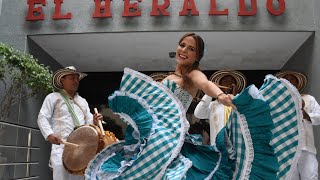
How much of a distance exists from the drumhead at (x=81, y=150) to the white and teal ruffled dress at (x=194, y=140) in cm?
183

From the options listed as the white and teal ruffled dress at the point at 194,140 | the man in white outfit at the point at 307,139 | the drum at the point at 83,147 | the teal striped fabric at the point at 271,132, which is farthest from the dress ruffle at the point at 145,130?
the man in white outfit at the point at 307,139

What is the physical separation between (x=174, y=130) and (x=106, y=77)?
567 cm

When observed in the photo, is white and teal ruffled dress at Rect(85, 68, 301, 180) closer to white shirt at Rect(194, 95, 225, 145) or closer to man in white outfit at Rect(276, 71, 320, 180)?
white shirt at Rect(194, 95, 225, 145)

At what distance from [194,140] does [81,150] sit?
2182mm

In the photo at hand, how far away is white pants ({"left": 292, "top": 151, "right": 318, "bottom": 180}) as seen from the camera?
158 inches

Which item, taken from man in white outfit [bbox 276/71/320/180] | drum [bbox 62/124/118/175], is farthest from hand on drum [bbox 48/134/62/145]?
man in white outfit [bbox 276/71/320/180]

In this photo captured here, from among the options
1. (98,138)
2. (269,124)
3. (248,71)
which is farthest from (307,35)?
(269,124)

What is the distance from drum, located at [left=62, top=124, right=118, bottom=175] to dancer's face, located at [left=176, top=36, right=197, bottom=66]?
1.92 m

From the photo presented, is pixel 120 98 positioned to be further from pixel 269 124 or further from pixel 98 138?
pixel 98 138

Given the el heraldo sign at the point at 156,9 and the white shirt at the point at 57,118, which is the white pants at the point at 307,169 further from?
the white shirt at the point at 57,118

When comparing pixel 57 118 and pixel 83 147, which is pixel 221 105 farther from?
pixel 57 118

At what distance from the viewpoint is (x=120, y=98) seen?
1.94 meters

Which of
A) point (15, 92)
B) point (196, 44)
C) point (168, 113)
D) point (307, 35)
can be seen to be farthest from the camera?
point (307, 35)

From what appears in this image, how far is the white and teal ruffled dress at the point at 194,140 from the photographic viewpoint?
173 centimetres
